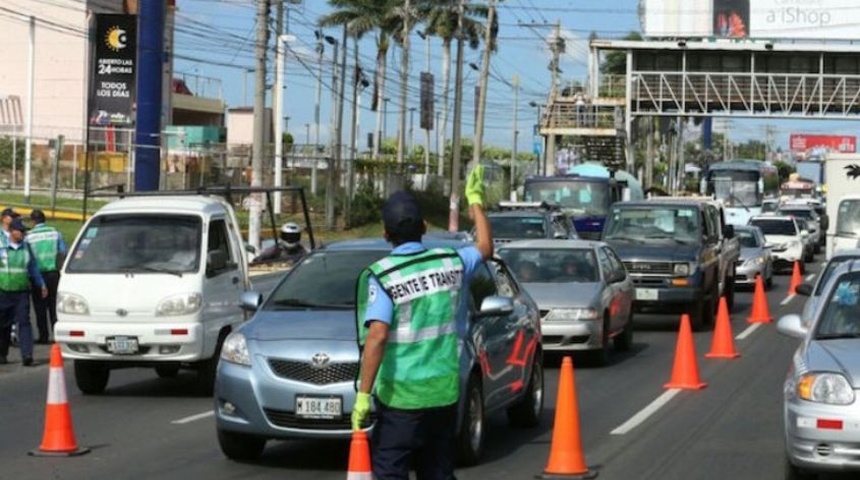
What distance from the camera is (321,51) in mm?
77750

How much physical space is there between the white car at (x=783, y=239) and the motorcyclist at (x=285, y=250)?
78.1 feet

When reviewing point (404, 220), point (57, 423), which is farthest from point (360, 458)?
point (57, 423)

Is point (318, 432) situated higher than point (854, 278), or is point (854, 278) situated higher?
point (854, 278)

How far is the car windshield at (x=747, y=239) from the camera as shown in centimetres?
3541

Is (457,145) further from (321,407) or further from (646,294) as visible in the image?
(321,407)

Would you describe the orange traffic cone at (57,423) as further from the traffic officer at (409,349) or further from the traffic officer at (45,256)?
the traffic officer at (45,256)

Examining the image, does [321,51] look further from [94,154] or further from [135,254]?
[135,254]

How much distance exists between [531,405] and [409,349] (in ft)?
21.4

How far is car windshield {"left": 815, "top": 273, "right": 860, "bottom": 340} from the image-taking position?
10625 millimetres

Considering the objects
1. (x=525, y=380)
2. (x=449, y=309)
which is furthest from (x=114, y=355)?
(x=449, y=309)

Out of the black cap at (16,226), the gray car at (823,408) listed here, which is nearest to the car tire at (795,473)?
the gray car at (823,408)

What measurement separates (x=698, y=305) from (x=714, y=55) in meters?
48.9

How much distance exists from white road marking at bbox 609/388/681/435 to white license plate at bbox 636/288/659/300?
776 cm

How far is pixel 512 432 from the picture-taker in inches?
528
